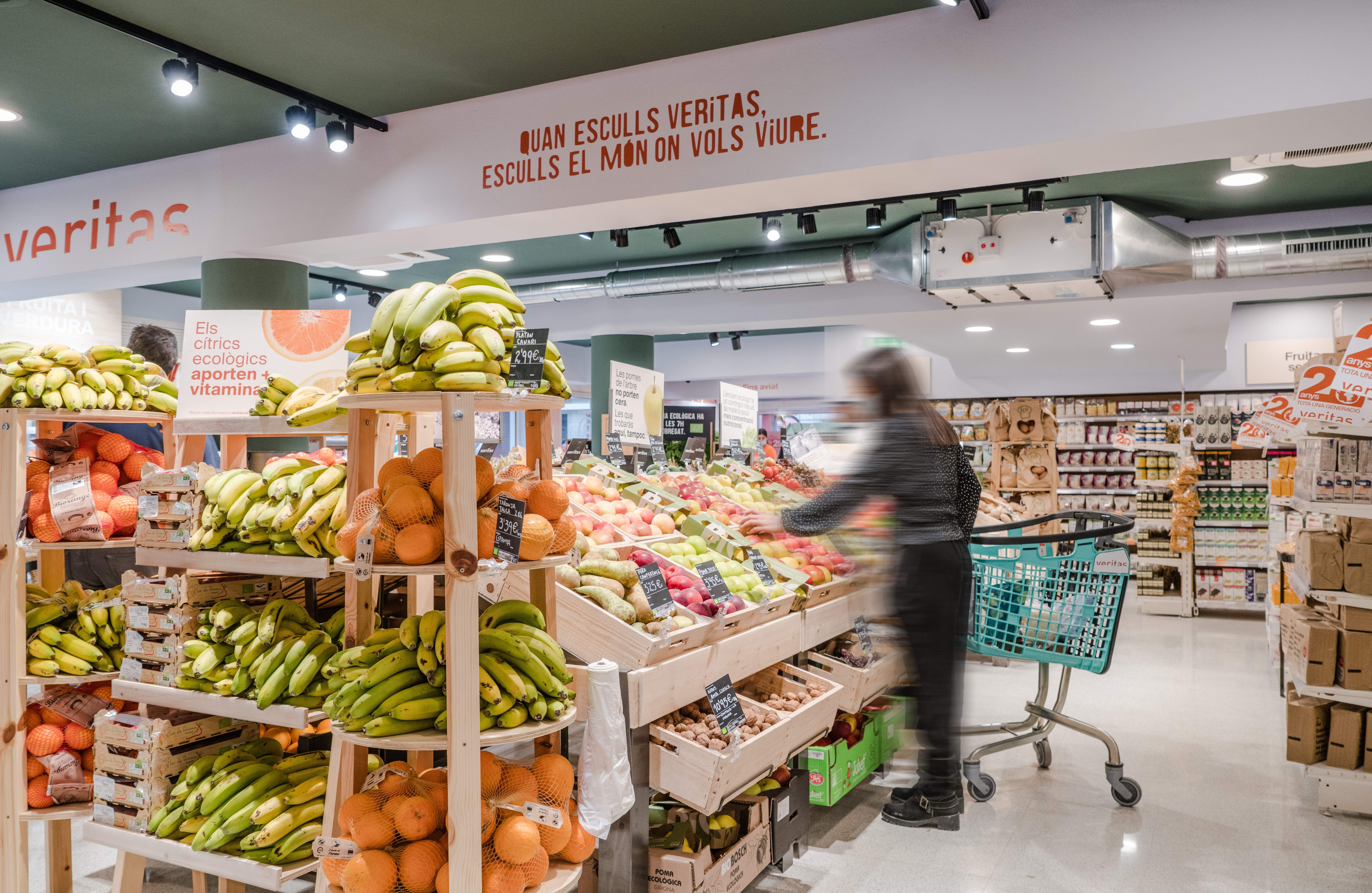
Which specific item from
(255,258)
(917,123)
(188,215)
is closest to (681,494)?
(917,123)

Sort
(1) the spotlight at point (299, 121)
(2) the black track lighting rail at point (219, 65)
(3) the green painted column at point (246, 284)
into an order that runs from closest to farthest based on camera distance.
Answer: (2) the black track lighting rail at point (219, 65), (1) the spotlight at point (299, 121), (3) the green painted column at point (246, 284)

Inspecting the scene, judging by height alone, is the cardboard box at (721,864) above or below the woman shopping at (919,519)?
below

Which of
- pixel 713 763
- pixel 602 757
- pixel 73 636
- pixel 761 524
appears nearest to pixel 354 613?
pixel 602 757

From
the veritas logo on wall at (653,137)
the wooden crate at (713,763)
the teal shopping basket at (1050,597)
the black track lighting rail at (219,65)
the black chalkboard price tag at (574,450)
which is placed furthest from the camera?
the black chalkboard price tag at (574,450)

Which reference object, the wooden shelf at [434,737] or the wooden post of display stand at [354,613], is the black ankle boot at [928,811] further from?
the wooden post of display stand at [354,613]

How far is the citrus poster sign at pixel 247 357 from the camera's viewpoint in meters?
3.06

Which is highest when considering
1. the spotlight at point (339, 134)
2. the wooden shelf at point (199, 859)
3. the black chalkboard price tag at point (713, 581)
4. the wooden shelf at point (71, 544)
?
the spotlight at point (339, 134)

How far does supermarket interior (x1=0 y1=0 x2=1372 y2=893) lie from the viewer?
7.73ft

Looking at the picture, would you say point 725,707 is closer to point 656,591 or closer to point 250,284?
point 656,591

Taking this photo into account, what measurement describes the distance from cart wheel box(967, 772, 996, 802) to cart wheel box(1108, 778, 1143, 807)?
0.49 meters

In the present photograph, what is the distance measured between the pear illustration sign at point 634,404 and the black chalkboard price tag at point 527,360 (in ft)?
9.35

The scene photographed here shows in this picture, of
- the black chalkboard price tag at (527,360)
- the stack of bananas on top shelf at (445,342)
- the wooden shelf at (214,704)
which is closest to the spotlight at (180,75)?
the stack of bananas on top shelf at (445,342)

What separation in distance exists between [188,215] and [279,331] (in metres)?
3.21

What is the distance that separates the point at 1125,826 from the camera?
3.57 meters
